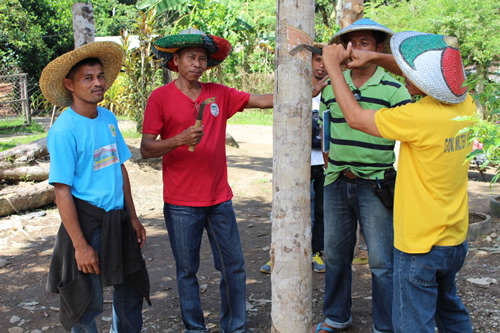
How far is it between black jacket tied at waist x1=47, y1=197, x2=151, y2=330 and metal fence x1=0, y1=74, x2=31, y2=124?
1368 centimetres

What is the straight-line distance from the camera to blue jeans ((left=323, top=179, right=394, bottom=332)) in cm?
318

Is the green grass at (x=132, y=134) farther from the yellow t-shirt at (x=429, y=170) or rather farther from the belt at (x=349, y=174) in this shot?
the yellow t-shirt at (x=429, y=170)

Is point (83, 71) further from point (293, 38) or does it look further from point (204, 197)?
point (293, 38)

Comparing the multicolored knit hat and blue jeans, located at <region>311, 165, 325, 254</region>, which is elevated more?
the multicolored knit hat

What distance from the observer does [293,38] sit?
2.44 m

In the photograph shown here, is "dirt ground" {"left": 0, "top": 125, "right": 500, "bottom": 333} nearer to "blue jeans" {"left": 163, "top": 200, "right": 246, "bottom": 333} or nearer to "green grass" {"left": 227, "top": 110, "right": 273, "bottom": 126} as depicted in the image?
"blue jeans" {"left": 163, "top": 200, "right": 246, "bottom": 333}

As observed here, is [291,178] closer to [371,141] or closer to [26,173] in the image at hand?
[371,141]

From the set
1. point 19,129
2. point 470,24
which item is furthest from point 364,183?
point 19,129

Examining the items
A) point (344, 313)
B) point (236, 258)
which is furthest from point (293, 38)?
point (344, 313)

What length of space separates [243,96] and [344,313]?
167cm

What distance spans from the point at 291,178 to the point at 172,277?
2.77 meters

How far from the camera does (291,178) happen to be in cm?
252

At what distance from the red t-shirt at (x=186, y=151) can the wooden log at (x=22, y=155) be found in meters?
4.85

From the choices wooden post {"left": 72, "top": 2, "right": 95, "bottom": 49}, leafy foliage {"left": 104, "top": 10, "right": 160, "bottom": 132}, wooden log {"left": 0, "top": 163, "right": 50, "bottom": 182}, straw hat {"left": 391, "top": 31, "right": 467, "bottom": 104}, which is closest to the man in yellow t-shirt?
straw hat {"left": 391, "top": 31, "right": 467, "bottom": 104}
